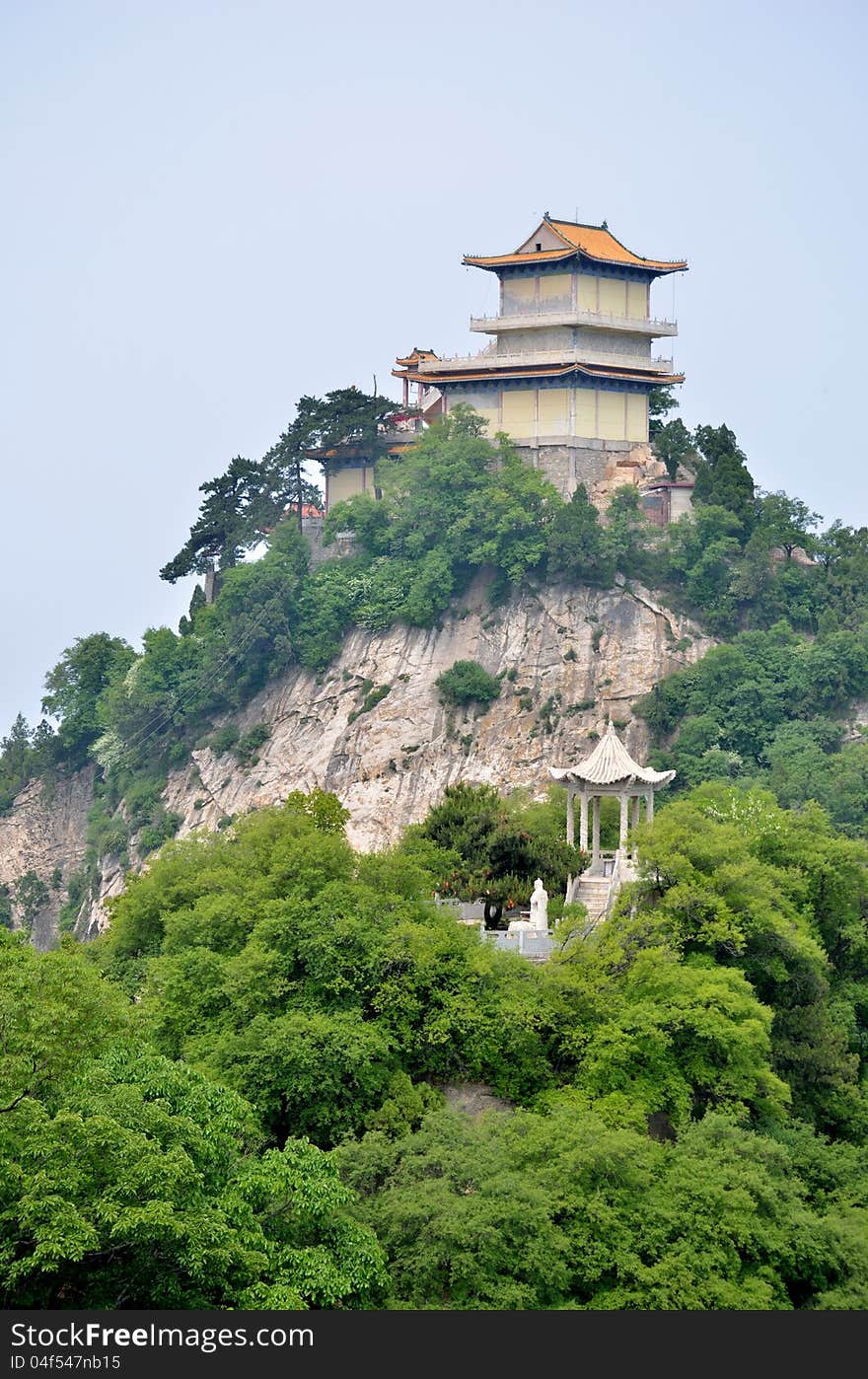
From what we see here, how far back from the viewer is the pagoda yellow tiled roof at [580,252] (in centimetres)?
6194

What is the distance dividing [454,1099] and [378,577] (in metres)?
27.8

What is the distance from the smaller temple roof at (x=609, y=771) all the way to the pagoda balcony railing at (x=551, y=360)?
21.0m

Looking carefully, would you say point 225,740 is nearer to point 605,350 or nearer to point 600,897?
point 605,350

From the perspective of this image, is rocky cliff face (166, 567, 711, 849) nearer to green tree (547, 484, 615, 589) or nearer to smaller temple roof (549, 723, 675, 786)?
green tree (547, 484, 615, 589)

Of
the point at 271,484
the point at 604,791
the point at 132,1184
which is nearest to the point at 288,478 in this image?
the point at 271,484

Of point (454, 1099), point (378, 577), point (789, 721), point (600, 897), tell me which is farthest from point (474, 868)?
point (378, 577)

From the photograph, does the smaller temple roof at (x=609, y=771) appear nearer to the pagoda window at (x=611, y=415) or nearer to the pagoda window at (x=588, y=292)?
the pagoda window at (x=611, y=415)

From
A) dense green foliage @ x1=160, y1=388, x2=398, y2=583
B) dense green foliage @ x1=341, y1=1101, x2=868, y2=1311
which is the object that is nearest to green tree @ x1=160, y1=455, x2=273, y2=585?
dense green foliage @ x1=160, y1=388, x2=398, y2=583

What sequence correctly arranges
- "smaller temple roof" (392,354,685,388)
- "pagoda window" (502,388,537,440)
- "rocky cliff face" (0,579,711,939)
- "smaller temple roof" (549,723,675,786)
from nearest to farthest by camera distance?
"smaller temple roof" (549,723,675,786) < "rocky cliff face" (0,579,711,939) < "smaller temple roof" (392,354,685,388) < "pagoda window" (502,388,537,440)

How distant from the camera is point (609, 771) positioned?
4206 cm

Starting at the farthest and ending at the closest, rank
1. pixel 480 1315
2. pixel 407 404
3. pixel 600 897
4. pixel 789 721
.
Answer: pixel 407 404 < pixel 789 721 < pixel 600 897 < pixel 480 1315

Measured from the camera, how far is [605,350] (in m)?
62.7

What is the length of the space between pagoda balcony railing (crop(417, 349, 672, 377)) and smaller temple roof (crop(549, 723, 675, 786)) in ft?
A: 68.9

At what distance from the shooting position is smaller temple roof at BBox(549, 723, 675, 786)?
1652 inches
